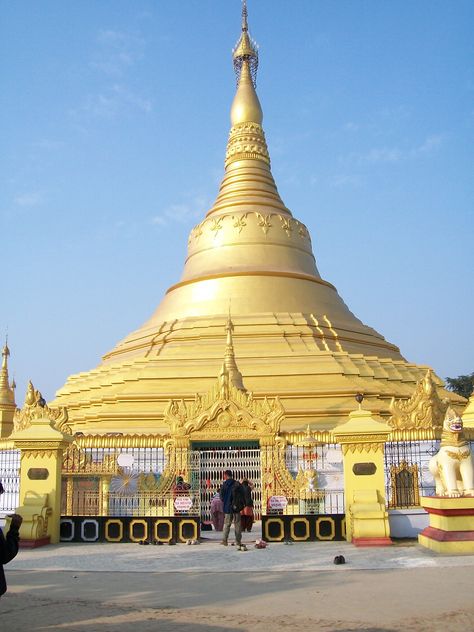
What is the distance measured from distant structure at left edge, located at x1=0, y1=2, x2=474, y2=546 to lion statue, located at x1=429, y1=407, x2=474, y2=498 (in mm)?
87

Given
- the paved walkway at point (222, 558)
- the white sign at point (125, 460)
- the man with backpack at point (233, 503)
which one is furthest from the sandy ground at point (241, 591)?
the white sign at point (125, 460)

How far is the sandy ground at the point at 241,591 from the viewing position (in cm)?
564

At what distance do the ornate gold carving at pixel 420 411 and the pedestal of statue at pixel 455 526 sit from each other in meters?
7.40

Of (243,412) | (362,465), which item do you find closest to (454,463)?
(362,465)

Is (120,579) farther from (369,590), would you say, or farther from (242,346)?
(242,346)

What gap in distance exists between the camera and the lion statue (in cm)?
1015

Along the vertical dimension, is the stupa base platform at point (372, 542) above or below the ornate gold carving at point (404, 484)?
below

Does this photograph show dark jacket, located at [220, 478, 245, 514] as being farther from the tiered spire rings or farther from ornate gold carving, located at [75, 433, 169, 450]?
the tiered spire rings

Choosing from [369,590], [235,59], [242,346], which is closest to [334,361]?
[242,346]

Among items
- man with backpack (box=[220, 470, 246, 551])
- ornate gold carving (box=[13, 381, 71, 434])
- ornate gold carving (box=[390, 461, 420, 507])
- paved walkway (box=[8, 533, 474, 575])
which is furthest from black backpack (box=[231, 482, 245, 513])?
ornate gold carving (box=[13, 381, 71, 434])

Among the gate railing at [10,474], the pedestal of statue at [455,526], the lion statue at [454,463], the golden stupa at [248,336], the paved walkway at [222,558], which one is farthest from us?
the golden stupa at [248,336]

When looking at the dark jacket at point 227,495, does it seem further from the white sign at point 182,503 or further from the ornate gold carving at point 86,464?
the ornate gold carving at point 86,464

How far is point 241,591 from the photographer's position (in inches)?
278

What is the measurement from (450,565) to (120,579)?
3.99m
